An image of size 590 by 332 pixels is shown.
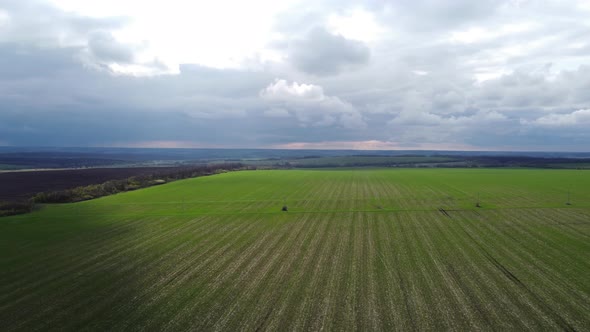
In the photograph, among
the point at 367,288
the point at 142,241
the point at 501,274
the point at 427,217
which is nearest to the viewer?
the point at 367,288

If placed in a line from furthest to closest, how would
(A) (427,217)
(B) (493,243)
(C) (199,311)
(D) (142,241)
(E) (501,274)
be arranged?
(A) (427,217)
(D) (142,241)
(B) (493,243)
(E) (501,274)
(C) (199,311)

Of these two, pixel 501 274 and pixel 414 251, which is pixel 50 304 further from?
pixel 501 274

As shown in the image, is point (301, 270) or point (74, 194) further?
point (74, 194)

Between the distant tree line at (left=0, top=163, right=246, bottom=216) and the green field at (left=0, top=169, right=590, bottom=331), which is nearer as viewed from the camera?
the green field at (left=0, top=169, right=590, bottom=331)

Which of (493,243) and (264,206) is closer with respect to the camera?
(493,243)

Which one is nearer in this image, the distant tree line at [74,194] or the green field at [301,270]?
the green field at [301,270]

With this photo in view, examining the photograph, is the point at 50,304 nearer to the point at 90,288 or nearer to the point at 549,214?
the point at 90,288

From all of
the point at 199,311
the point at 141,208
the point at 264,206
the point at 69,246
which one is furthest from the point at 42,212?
the point at 199,311
